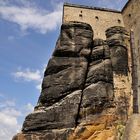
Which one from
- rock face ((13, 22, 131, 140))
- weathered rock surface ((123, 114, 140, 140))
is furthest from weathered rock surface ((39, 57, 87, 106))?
weathered rock surface ((123, 114, 140, 140))

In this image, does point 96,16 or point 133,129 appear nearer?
point 133,129

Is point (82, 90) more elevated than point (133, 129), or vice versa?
point (82, 90)

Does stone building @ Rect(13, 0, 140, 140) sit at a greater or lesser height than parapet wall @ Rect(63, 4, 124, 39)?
lesser

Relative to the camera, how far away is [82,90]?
68.7 ft

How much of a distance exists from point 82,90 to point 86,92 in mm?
562

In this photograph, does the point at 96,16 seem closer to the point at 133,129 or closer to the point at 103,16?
the point at 103,16

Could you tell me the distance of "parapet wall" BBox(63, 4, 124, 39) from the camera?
4456 centimetres

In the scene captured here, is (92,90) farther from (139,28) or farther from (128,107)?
(139,28)

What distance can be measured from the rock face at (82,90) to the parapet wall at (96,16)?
20.6m

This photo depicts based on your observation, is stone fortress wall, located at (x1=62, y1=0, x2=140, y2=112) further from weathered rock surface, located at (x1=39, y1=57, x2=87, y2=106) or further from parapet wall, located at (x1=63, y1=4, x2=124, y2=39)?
weathered rock surface, located at (x1=39, y1=57, x2=87, y2=106)

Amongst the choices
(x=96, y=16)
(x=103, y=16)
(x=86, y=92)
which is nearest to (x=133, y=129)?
(x=86, y=92)

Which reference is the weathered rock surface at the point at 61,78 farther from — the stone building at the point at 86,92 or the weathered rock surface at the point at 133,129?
the weathered rock surface at the point at 133,129

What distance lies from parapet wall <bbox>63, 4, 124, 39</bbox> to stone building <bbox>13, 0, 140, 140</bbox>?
66.6ft

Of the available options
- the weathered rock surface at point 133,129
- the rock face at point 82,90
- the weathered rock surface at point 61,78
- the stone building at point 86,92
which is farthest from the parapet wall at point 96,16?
the weathered rock surface at point 133,129
